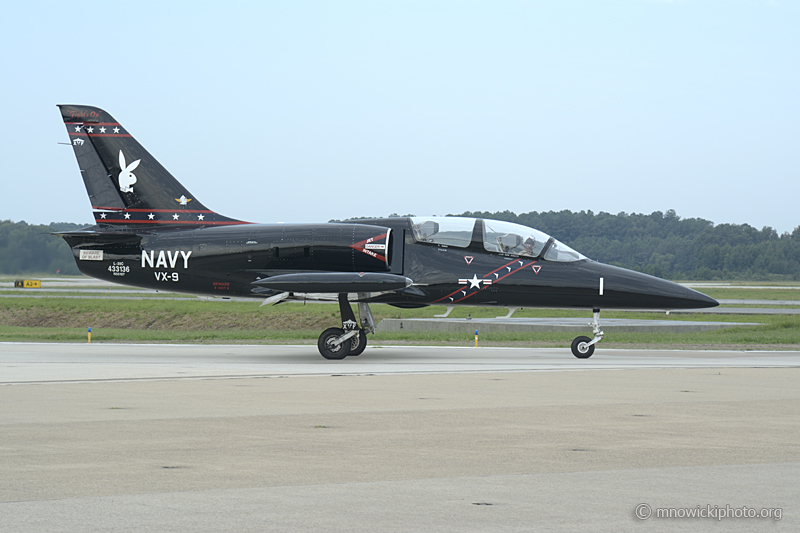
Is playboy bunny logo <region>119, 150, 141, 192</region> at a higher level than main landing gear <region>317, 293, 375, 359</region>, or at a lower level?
higher

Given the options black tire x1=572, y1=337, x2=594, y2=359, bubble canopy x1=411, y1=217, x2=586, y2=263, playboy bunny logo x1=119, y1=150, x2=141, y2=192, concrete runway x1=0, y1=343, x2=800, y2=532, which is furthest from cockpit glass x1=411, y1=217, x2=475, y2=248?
playboy bunny logo x1=119, y1=150, x2=141, y2=192

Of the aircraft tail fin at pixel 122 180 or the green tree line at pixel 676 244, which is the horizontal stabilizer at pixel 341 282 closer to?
the aircraft tail fin at pixel 122 180

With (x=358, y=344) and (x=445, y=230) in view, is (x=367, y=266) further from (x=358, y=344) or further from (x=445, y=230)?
(x=445, y=230)

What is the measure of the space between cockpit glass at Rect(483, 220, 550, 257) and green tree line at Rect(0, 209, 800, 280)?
320ft

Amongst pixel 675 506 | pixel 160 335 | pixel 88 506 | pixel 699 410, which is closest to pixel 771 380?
pixel 699 410

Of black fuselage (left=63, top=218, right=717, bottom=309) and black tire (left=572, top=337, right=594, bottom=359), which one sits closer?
black fuselage (left=63, top=218, right=717, bottom=309)

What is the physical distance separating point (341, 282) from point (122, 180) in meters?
6.82

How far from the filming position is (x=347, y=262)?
67.8 feet

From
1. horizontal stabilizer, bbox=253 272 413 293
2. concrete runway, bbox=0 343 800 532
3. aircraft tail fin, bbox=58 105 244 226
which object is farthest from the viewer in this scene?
aircraft tail fin, bbox=58 105 244 226

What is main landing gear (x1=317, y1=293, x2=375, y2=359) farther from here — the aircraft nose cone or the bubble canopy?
the aircraft nose cone

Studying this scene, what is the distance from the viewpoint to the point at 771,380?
1493cm

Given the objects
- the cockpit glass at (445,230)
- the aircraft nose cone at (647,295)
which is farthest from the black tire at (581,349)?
the cockpit glass at (445,230)

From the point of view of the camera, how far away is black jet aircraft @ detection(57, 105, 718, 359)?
2048cm

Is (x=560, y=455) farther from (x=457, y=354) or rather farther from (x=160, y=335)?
(x=160, y=335)
